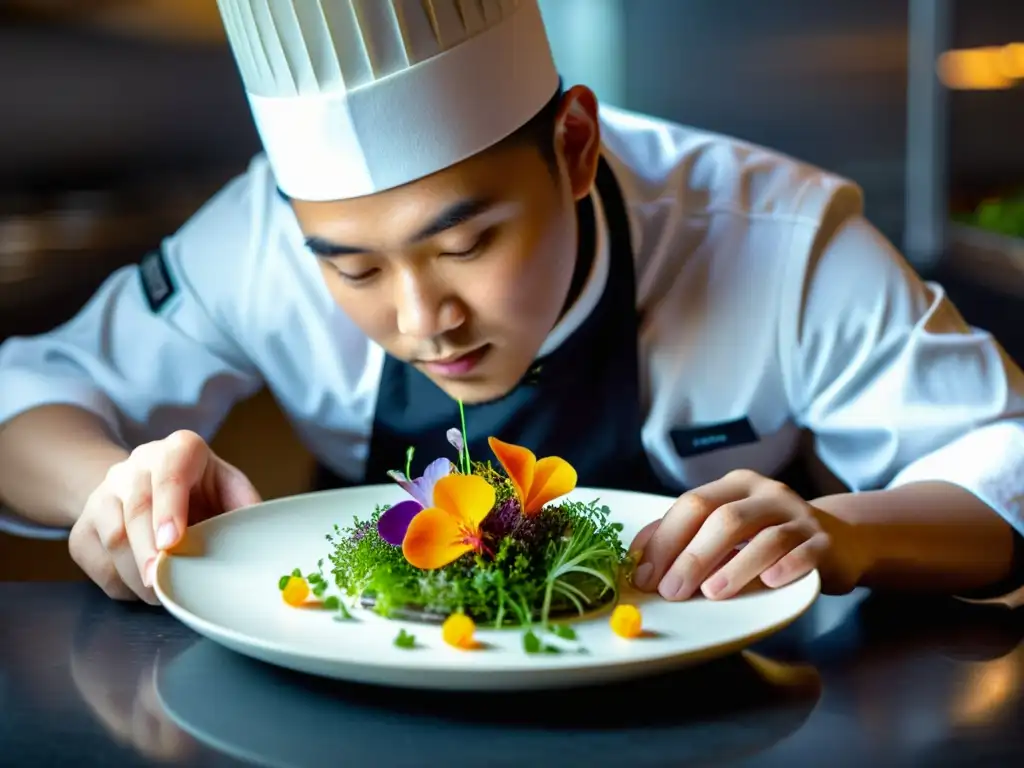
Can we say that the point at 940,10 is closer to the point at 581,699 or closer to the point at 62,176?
the point at 62,176

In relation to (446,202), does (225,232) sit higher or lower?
lower

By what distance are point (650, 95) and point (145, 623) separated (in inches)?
99.7

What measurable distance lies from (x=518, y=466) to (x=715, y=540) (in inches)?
5.4

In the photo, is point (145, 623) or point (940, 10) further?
point (940, 10)

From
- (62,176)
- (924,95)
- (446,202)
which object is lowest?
(924,95)

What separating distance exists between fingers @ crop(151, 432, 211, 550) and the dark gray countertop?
0.08m

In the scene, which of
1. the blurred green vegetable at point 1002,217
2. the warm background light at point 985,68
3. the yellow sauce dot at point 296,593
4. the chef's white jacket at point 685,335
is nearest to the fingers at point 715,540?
the yellow sauce dot at point 296,593

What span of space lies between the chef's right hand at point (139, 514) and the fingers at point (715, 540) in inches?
13.6

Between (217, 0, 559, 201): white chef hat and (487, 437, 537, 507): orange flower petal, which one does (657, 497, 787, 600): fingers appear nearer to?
(487, 437, 537, 507): orange flower petal

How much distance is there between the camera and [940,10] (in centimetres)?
328

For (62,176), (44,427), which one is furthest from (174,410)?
(62,176)

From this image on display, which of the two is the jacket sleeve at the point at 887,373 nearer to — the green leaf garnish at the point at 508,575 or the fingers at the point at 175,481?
the green leaf garnish at the point at 508,575

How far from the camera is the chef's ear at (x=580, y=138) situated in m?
1.25

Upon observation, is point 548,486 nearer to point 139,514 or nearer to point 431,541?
point 431,541
